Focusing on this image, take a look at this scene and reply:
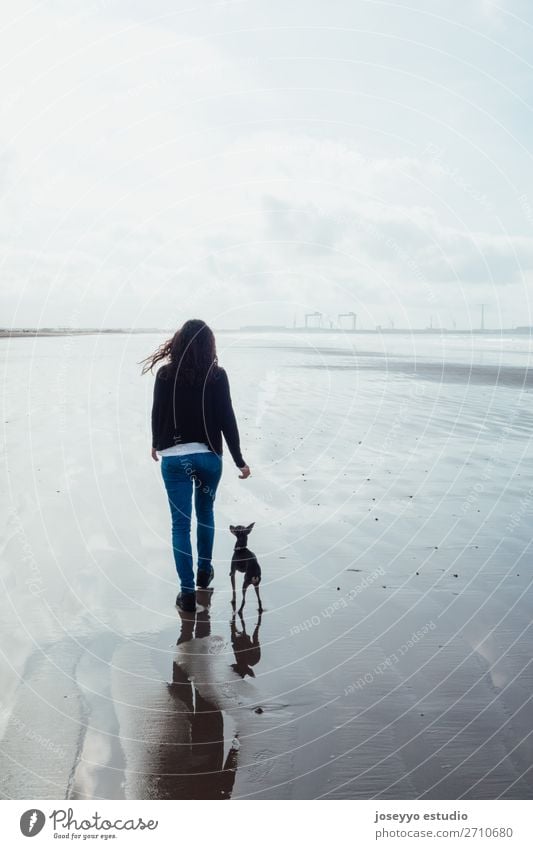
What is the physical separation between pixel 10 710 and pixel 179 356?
115 inches

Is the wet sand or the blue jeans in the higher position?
the blue jeans

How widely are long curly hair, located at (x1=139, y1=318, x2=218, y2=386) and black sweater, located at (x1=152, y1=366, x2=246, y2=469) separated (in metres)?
0.05

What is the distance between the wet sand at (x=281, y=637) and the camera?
4.48m

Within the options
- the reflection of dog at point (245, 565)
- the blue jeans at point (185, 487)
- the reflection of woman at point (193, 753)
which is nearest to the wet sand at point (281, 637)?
the reflection of woman at point (193, 753)

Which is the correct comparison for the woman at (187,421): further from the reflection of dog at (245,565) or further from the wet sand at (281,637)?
the wet sand at (281,637)

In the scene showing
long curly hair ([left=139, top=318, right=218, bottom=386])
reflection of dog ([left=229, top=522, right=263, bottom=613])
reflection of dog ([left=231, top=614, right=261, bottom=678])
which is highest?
long curly hair ([left=139, top=318, right=218, bottom=386])

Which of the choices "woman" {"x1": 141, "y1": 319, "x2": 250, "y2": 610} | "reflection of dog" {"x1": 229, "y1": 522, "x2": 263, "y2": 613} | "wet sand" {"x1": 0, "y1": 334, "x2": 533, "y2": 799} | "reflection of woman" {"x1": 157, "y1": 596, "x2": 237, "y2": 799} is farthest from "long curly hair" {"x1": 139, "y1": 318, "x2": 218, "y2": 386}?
"reflection of woman" {"x1": 157, "y1": 596, "x2": 237, "y2": 799}

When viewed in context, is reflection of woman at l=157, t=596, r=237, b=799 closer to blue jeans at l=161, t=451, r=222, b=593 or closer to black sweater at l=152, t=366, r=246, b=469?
blue jeans at l=161, t=451, r=222, b=593

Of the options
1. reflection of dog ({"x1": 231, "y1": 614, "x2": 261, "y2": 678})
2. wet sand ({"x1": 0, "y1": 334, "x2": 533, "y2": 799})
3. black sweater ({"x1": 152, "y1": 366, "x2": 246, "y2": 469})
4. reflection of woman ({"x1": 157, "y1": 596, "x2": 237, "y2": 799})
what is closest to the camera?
reflection of woman ({"x1": 157, "y1": 596, "x2": 237, "y2": 799})

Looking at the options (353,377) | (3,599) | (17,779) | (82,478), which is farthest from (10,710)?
(353,377)

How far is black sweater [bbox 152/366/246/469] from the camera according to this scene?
22.4 feet

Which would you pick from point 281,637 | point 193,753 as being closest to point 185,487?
point 281,637

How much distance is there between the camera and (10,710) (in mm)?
5027

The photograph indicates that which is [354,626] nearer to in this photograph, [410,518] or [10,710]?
[10,710]
